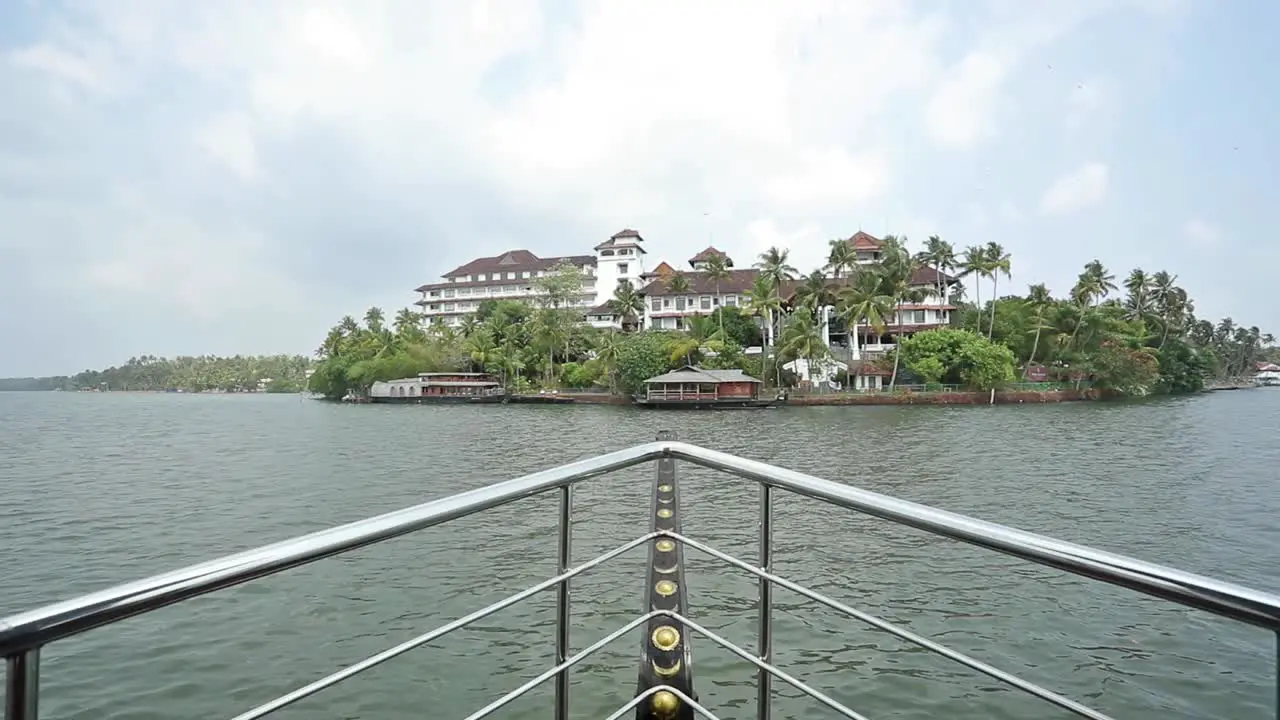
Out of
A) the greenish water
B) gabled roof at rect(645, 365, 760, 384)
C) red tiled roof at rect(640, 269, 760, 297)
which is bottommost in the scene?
the greenish water

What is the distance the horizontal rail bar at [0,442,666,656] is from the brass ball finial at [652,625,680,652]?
2.45 ft

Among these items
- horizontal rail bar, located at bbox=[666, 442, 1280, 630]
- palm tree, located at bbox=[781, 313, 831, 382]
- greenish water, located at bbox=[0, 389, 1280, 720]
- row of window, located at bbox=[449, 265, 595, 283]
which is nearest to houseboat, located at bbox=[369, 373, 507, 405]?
row of window, located at bbox=[449, 265, 595, 283]

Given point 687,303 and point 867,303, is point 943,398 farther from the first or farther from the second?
point 687,303

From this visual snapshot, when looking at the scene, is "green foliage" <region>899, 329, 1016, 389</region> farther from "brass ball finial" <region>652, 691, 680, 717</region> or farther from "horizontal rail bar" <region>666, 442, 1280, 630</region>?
"horizontal rail bar" <region>666, 442, 1280, 630</region>

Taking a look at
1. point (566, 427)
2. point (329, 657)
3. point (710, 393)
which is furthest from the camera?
point (710, 393)

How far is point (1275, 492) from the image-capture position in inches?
497

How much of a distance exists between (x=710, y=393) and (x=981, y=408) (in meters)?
13.8

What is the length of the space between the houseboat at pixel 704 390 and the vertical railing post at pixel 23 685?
120 ft

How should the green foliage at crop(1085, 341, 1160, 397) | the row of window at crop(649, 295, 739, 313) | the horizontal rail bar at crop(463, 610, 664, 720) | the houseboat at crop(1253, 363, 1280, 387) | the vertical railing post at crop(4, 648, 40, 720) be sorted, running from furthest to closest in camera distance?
the houseboat at crop(1253, 363, 1280, 387) → the row of window at crop(649, 295, 739, 313) → the green foliage at crop(1085, 341, 1160, 397) → the horizontal rail bar at crop(463, 610, 664, 720) → the vertical railing post at crop(4, 648, 40, 720)

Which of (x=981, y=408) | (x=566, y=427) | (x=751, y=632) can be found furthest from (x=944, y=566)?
(x=981, y=408)

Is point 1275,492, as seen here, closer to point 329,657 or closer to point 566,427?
point 329,657

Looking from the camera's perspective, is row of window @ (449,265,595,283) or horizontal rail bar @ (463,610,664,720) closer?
horizontal rail bar @ (463,610,664,720)

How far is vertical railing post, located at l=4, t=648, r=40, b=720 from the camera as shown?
1.86ft

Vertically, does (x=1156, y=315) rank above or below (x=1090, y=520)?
above
